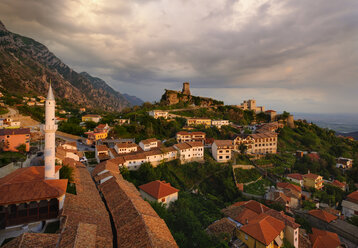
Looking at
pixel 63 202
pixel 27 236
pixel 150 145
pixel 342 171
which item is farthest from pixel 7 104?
pixel 342 171

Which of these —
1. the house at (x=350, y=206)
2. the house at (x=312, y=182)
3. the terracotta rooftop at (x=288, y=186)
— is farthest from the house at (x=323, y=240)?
the house at (x=312, y=182)

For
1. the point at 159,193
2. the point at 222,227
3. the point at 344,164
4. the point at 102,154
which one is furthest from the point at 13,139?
the point at 344,164

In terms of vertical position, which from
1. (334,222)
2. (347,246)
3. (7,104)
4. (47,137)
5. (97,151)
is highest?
(7,104)

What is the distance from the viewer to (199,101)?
78.8 meters

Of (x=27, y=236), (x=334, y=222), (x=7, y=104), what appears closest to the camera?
(x=27, y=236)

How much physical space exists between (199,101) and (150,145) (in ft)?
151

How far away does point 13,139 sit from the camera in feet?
93.8

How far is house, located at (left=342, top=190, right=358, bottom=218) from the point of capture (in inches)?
1134

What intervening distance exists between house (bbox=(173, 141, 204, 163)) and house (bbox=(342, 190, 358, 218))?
24968 mm

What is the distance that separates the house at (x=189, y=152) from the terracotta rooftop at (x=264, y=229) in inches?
770

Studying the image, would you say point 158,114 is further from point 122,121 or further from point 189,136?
point 189,136

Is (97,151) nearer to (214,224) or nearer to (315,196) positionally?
(214,224)

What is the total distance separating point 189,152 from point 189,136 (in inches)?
366

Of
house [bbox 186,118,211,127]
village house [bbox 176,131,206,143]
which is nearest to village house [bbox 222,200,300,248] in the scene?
village house [bbox 176,131,206,143]
